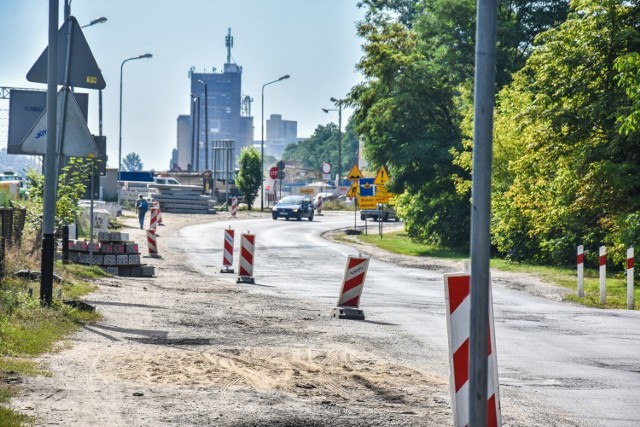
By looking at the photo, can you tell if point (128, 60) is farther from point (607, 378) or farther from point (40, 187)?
point (607, 378)

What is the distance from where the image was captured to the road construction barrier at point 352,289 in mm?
17750

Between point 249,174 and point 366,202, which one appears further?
point 249,174

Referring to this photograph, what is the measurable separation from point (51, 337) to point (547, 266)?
24.1 metres

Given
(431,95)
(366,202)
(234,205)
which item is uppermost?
(431,95)

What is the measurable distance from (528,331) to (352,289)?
290 cm

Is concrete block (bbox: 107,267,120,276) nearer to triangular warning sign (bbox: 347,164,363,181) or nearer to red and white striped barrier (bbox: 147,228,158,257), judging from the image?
red and white striped barrier (bbox: 147,228,158,257)

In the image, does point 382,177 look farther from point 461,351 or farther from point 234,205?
point 461,351

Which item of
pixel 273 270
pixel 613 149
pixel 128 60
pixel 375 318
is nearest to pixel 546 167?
pixel 613 149

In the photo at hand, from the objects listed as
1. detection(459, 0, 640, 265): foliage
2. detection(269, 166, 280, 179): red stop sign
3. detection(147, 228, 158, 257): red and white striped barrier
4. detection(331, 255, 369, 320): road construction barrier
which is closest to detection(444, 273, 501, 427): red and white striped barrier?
detection(331, 255, 369, 320): road construction barrier

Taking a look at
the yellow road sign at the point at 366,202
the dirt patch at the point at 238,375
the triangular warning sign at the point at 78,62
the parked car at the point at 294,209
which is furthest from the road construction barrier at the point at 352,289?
the parked car at the point at 294,209

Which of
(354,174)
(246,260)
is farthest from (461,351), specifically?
(354,174)

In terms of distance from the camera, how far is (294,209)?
71.9m

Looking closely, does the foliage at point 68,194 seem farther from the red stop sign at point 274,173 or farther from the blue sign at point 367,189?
the red stop sign at point 274,173

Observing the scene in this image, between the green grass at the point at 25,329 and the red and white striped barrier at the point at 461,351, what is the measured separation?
2.95 meters
